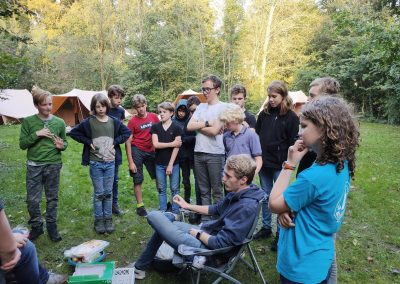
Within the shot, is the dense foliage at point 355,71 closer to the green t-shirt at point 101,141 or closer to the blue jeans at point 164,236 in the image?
the green t-shirt at point 101,141

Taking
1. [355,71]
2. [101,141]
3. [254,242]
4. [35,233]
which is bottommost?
[254,242]

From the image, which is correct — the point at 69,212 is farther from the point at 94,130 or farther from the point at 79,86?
the point at 79,86

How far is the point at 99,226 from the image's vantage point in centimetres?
415

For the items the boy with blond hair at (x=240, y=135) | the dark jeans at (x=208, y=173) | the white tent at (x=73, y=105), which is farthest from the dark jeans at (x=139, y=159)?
the white tent at (x=73, y=105)

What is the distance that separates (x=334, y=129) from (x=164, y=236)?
1.92 metres

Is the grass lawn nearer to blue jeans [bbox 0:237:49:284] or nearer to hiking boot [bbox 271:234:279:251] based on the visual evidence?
hiking boot [bbox 271:234:279:251]

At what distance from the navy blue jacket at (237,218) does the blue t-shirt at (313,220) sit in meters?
0.89

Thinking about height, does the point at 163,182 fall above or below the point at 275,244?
above

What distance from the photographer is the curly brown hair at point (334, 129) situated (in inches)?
62.9

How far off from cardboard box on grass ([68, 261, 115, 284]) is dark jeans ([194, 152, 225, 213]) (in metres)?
1.58

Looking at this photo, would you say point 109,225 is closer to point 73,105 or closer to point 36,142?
point 36,142

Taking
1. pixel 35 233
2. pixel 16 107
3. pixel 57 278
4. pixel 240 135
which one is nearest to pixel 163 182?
pixel 240 135

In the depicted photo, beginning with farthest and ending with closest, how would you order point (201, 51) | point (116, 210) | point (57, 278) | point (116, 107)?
point (201, 51) → point (116, 210) → point (116, 107) → point (57, 278)

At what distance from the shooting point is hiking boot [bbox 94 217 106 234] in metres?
4.13
